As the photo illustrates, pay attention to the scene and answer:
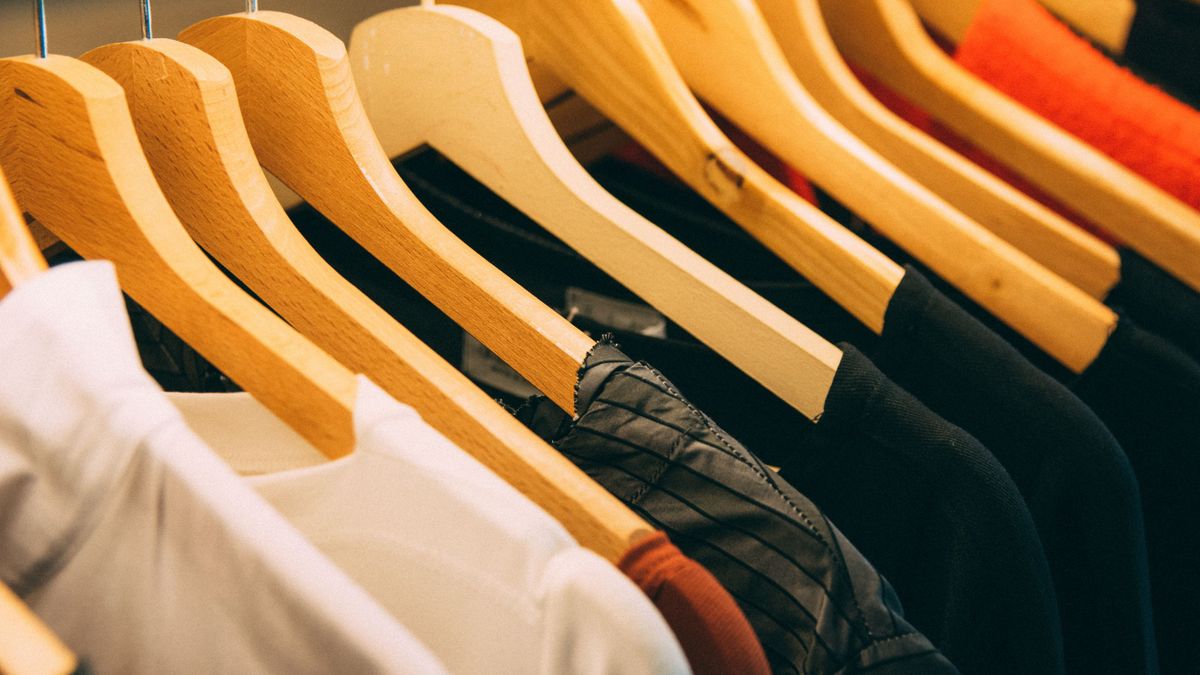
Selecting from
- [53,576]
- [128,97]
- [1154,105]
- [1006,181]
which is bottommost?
[53,576]

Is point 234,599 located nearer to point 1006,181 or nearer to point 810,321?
point 810,321

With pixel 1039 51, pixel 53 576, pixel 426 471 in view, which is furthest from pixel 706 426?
pixel 1039 51

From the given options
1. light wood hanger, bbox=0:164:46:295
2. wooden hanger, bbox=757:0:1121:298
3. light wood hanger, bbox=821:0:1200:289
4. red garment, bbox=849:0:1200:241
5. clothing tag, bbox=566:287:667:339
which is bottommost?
clothing tag, bbox=566:287:667:339

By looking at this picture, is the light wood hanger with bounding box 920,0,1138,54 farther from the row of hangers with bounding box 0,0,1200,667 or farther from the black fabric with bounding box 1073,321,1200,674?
the black fabric with bounding box 1073,321,1200,674

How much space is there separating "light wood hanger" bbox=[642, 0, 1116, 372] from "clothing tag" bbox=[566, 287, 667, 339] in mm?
168

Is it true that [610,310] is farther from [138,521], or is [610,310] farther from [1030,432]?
[138,521]

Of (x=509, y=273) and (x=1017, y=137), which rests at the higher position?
(x=1017, y=137)

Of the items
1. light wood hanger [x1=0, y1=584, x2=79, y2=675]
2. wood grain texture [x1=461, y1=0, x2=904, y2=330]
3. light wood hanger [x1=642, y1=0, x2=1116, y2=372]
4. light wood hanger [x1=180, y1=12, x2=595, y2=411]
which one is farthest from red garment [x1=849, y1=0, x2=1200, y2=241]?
light wood hanger [x1=0, y1=584, x2=79, y2=675]

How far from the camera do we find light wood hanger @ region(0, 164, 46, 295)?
34 centimetres

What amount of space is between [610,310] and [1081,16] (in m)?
0.51

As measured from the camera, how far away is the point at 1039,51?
73 cm

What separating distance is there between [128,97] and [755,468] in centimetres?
37

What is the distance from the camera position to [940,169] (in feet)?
2.27

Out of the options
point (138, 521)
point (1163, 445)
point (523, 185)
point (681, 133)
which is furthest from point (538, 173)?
point (1163, 445)
